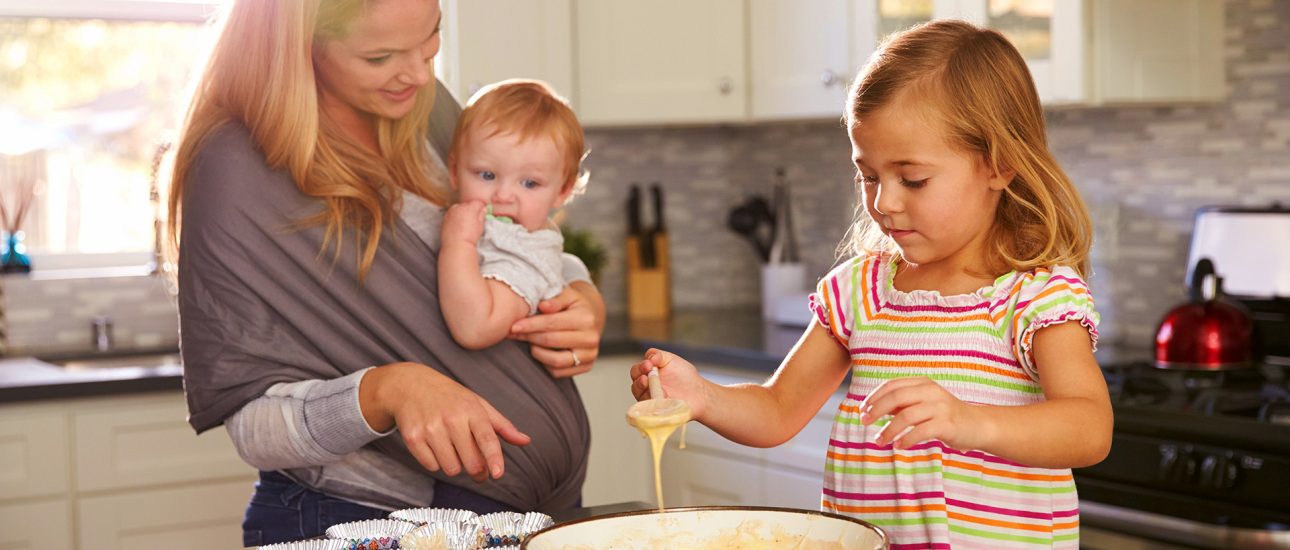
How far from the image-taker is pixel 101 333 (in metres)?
3.34

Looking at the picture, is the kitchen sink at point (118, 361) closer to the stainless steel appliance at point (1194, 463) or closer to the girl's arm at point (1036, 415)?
the stainless steel appliance at point (1194, 463)

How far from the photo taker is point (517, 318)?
1.68 meters

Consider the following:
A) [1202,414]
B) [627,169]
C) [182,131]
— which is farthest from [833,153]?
[182,131]

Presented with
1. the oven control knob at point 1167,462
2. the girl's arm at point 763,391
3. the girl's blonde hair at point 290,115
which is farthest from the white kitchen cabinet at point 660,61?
the girl's arm at point 763,391

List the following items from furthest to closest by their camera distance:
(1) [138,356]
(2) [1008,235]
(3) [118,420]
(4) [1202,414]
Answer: (1) [138,356], (3) [118,420], (4) [1202,414], (2) [1008,235]

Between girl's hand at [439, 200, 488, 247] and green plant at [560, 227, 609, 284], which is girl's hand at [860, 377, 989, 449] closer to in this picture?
girl's hand at [439, 200, 488, 247]

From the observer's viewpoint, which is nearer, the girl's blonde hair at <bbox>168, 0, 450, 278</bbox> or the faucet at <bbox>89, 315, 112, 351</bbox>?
the girl's blonde hair at <bbox>168, 0, 450, 278</bbox>

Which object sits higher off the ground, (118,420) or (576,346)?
(576,346)

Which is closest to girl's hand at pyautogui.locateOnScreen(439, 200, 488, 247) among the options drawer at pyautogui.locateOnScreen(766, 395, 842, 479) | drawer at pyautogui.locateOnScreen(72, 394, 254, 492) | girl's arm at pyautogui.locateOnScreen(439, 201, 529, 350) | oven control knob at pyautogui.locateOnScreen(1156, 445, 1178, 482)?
girl's arm at pyautogui.locateOnScreen(439, 201, 529, 350)

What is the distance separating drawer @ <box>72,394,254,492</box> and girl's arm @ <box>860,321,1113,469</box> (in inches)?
79.7

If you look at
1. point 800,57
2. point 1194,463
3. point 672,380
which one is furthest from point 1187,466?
point 800,57

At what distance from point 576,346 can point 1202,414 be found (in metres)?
1.05

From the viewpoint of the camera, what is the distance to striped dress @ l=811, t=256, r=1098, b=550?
4.41 feet

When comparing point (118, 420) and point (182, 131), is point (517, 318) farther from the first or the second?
point (118, 420)
